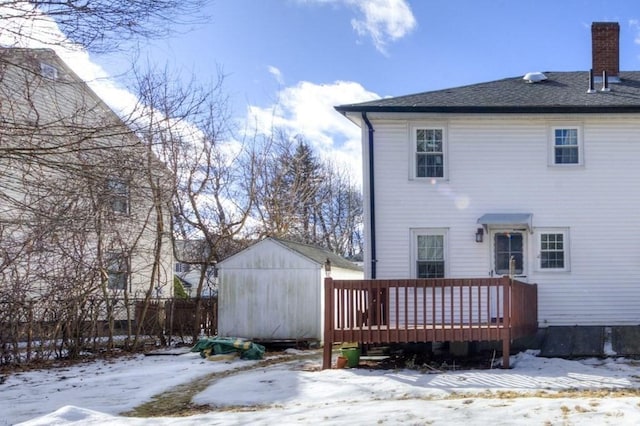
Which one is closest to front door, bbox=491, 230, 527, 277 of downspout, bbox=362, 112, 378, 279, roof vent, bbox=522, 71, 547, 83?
downspout, bbox=362, 112, 378, 279

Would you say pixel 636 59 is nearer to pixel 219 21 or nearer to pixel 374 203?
pixel 374 203

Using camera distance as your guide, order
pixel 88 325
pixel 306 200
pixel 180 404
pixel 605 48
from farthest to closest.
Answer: pixel 306 200, pixel 605 48, pixel 88 325, pixel 180 404

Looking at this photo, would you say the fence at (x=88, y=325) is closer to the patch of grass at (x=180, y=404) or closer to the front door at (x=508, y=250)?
the patch of grass at (x=180, y=404)

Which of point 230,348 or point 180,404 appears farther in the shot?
point 230,348

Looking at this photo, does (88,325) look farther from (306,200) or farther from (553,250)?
(306,200)

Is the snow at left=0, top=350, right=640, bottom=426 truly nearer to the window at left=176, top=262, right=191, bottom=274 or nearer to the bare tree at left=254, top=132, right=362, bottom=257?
the window at left=176, top=262, right=191, bottom=274

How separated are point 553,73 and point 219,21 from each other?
1047 cm

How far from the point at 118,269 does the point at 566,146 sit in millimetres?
10335

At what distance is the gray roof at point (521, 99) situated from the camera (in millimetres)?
11617

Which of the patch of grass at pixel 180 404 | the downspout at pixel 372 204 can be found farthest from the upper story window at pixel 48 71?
the downspout at pixel 372 204

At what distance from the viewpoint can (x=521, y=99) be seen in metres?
12.1

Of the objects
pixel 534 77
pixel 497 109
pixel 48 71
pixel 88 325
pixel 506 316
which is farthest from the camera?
pixel 534 77

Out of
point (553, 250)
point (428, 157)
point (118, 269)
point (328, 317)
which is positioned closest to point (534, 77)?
point (428, 157)

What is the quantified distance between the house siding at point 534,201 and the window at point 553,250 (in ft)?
0.43
